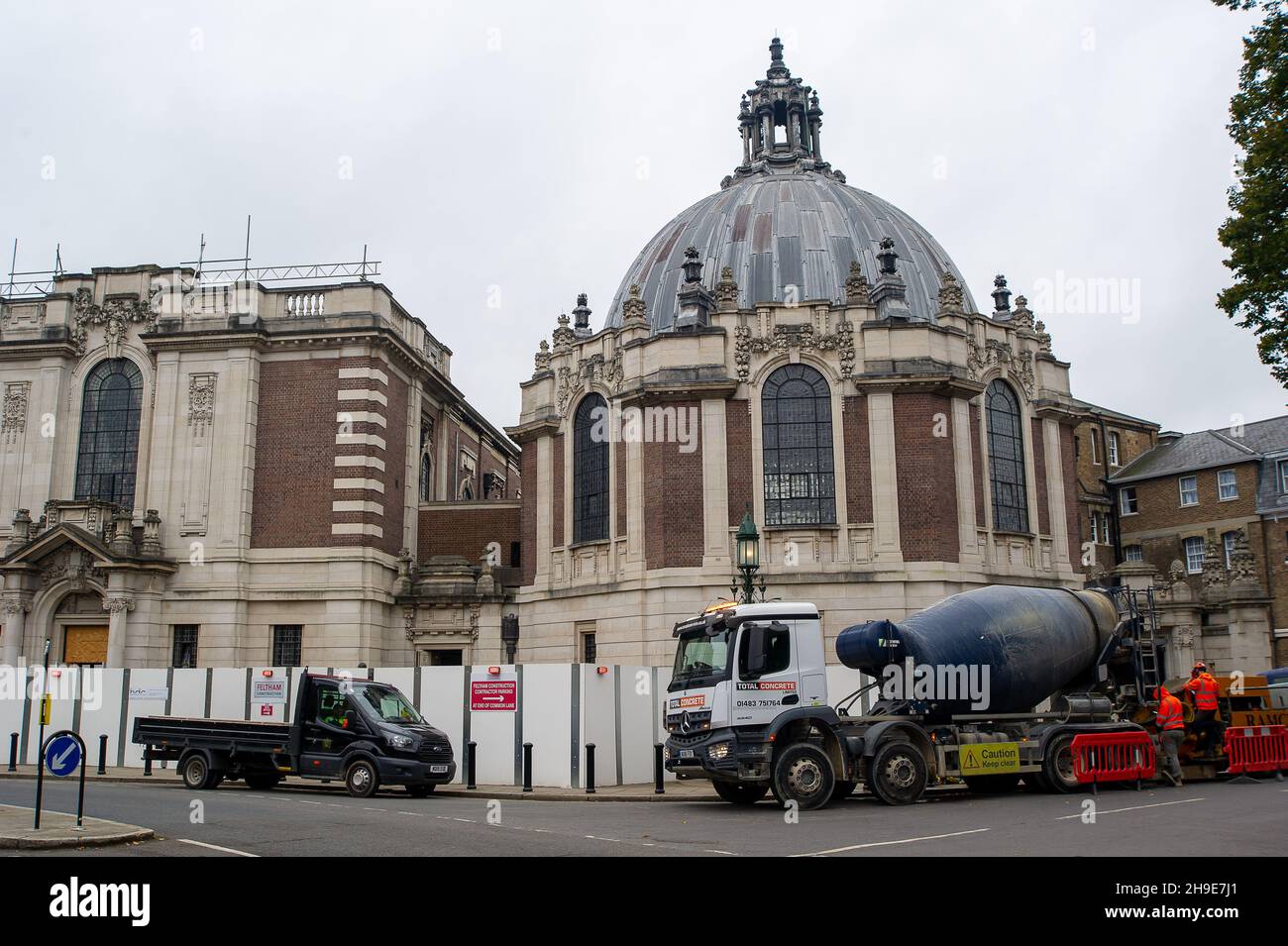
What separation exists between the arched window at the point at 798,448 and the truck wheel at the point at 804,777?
1516 centimetres

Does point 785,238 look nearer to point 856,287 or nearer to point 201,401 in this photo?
point 856,287

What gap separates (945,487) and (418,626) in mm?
17363

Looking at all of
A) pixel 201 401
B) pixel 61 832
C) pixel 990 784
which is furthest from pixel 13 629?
pixel 990 784

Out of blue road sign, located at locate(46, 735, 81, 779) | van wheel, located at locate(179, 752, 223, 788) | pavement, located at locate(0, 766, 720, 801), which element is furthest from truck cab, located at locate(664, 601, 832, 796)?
van wheel, located at locate(179, 752, 223, 788)

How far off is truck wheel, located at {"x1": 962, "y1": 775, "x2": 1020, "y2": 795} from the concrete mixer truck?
0.10ft

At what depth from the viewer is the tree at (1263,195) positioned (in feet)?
60.7

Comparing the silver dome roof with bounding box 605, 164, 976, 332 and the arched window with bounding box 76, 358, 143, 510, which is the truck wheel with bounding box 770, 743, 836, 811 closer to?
the silver dome roof with bounding box 605, 164, 976, 332

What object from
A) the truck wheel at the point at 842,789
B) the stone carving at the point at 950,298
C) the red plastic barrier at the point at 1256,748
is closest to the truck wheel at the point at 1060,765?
the truck wheel at the point at 842,789

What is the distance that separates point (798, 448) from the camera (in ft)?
108

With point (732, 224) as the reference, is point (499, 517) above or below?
below

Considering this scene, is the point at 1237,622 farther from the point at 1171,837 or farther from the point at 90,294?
the point at 90,294
